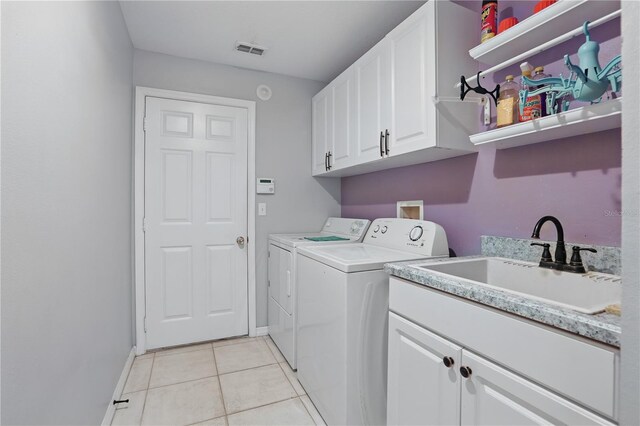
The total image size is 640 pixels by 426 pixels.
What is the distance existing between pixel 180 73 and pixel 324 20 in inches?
52.6

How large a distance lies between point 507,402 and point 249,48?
8.74 feet

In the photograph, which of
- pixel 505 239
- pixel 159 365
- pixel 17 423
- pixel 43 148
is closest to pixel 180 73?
pixel 43 148

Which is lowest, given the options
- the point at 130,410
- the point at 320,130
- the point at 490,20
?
the point at 130,410

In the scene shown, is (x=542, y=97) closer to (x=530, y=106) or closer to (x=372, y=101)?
(x=530, y=106)

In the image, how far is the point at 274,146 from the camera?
2871 millimetres

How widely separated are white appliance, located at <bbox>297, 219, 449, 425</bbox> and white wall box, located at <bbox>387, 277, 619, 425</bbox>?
7.2 inches

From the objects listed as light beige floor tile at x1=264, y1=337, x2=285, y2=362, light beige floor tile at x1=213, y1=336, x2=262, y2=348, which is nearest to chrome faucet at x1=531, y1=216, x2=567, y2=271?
light beige floor tile at x1=264, y1=337, x2=285, y2=362

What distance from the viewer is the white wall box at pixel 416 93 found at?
152cm

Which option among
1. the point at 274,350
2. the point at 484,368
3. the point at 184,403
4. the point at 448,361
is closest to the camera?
the point at 484,368

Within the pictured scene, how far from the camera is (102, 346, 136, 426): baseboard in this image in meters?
1.60

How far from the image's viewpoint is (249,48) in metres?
2.42

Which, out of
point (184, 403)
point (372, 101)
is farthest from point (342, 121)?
point (184, 403)

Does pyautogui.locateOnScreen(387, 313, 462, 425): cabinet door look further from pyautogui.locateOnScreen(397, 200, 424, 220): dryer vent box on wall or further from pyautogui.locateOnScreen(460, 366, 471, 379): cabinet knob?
pyautogui.locateOnScreen(397, 200, 424, 220): dryer vent box on wall

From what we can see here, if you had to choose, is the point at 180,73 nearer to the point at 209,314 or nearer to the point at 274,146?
the point at 274,146
